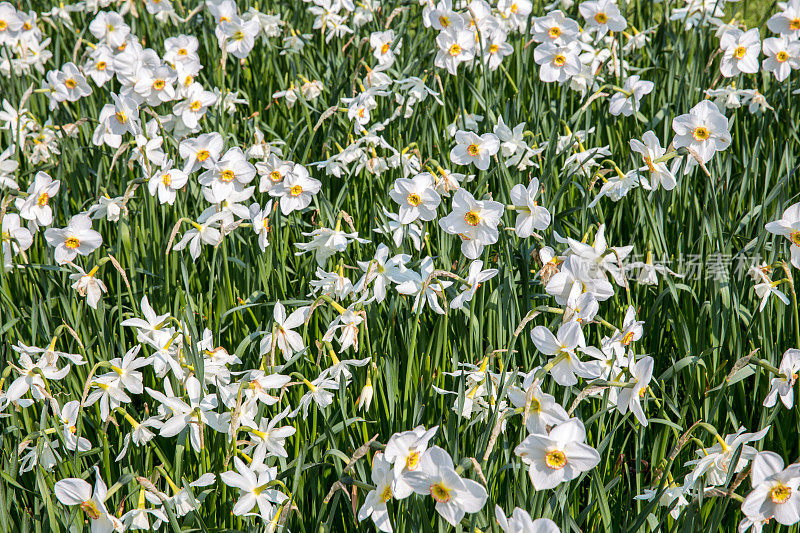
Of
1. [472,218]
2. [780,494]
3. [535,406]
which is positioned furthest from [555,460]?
[472,218]

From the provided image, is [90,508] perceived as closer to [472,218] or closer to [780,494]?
[472,218]

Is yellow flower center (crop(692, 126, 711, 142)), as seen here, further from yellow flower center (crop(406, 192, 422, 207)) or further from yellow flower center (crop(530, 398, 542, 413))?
yellow flower center (crop(530, 398, 542, 413))

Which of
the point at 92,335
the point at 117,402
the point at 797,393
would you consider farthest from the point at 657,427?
the point at 92,335

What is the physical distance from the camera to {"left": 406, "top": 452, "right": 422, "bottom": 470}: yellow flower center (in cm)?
137

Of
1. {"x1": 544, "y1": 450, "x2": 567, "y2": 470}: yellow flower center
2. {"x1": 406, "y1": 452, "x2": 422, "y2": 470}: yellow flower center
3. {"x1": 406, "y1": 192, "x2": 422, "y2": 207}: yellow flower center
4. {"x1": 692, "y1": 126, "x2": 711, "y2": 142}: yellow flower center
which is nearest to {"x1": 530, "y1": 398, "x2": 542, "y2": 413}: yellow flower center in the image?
{"x1": 544, "y1": 450, "x2": 567, "y2": 470}: yellow flower center

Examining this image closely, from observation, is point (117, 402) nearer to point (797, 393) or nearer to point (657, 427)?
point (657, 427)

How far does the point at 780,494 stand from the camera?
1350mm

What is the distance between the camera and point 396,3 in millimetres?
4496

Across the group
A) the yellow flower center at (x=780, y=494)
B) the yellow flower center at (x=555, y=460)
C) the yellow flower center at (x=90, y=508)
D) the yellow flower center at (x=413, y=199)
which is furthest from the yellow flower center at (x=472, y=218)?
the yellow flower center at (x=90, y=508)

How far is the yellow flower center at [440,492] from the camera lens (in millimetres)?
1276

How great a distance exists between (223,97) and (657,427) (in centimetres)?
250

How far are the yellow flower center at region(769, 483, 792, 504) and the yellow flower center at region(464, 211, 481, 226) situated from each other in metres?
1.02

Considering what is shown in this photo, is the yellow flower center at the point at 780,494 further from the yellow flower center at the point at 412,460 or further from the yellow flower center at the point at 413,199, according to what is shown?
the yellow flower center at the point at 413,199

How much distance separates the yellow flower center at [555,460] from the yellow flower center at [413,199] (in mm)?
1034
